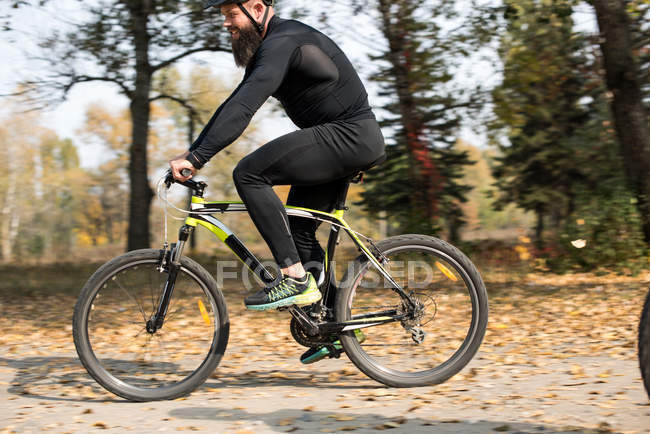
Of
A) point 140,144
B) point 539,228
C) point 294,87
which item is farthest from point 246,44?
point 539,228

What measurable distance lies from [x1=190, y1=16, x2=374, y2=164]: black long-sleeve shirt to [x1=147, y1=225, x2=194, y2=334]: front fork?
0.55m

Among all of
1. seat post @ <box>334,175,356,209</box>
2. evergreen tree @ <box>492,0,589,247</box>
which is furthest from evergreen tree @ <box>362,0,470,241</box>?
seat post @ <box>334,175,356,209</box>

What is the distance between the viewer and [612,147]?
14.1m

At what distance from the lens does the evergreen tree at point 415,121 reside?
33.9 ft

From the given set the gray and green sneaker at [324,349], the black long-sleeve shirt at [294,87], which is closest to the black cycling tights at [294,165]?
the black long-sleeve shirt at [294,87]

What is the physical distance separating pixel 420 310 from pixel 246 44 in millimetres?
1828

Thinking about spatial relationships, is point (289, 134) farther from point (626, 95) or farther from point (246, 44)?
point (626, 95)

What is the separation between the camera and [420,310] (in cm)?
403

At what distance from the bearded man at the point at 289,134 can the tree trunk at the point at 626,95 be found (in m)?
7.12

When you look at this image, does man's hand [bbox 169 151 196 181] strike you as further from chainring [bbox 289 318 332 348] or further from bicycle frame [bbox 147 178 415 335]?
chainring [bbox 289 318 332 348]

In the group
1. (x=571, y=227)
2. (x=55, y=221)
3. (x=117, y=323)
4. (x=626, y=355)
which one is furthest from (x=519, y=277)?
(x=55, y=221)

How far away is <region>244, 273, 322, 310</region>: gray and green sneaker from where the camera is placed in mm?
3676

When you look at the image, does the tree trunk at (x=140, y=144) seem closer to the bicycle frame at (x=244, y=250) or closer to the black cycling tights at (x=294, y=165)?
the bicycle frame at (x=244, y=250)

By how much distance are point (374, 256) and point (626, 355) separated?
2.08 meters
